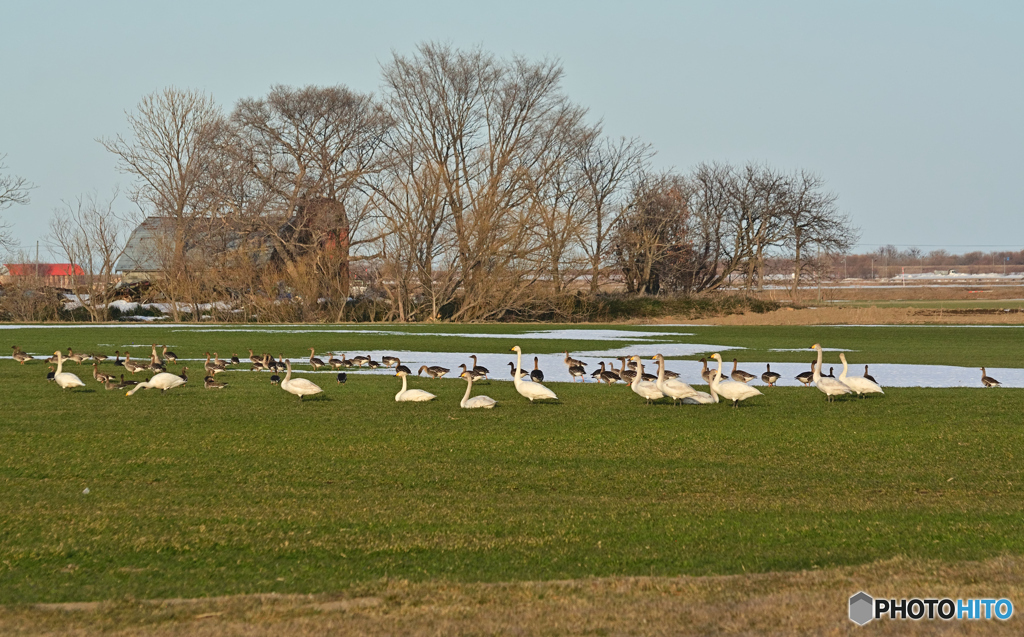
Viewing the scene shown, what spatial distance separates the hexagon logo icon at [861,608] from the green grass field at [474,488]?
2.93 feet

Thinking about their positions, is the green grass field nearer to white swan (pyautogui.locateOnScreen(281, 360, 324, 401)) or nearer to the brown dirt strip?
the brown dirt strip

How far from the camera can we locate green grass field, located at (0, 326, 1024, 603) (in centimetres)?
635

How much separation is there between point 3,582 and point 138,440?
5.73 meters

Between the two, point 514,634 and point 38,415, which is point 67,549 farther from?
point 38,415

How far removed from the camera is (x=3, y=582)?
5.91 m

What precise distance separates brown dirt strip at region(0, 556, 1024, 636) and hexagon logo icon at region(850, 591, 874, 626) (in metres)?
0.05

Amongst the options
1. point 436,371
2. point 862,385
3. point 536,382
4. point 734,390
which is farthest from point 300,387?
point 862,385

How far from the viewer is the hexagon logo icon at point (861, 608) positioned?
5129mm

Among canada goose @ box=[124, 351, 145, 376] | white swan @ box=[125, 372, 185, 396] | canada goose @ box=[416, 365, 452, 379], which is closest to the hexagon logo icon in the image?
white swan @ box=[125, 372, 185, 396]

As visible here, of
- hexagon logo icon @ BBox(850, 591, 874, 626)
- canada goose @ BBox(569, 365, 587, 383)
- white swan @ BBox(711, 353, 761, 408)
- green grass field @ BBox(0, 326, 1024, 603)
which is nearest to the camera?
hexagon logo icon @ BBox(850, 591, 874, 626)

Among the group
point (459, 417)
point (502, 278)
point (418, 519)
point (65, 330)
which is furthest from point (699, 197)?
point (418, 519)

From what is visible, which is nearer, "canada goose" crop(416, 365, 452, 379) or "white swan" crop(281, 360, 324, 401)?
"white swan" crop(281, 360, 324, 401)

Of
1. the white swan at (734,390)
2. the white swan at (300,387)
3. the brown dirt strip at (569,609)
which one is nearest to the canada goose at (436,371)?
the white swan at (300,387)

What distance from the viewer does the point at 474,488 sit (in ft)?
29.2
